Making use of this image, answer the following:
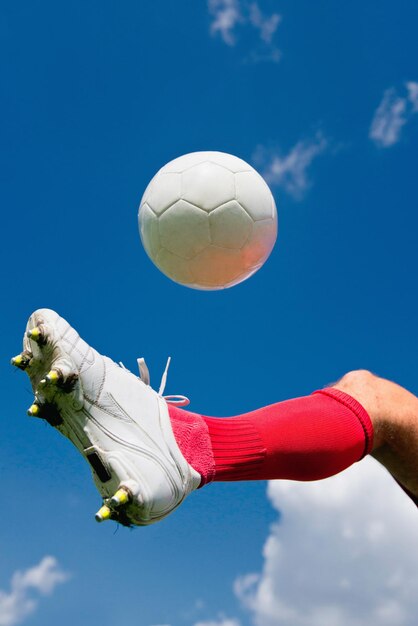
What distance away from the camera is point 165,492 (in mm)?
2994

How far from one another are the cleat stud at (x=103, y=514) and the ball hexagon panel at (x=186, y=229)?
7.36 feet

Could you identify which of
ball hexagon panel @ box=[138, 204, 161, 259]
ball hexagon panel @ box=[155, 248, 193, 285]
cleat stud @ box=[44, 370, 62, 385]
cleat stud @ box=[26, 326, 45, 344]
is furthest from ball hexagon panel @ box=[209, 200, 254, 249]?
cleat stud @ box=[44, 370, 62, 385]

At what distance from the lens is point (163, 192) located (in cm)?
490

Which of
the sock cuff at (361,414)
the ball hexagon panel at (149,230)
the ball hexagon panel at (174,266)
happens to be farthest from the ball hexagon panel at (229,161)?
the sock cuff at (361,414)

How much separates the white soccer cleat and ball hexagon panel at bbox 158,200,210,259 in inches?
66.3

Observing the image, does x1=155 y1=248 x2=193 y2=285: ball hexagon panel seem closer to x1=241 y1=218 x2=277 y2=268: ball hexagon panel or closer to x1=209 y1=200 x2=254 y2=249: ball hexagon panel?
x1=209 y1=200 x2=254 y2=249: ball hexagon panel

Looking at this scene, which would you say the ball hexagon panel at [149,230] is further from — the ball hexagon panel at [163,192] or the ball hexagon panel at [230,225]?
the ball hexagon panel at [230,225]

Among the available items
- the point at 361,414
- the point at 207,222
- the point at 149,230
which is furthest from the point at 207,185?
the point at 361,414

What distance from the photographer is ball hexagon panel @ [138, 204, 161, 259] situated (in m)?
4.89

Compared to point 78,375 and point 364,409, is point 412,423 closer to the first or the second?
point 364,409

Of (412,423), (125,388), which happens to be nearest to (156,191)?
(125,388)

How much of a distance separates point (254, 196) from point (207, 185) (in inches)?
14.9

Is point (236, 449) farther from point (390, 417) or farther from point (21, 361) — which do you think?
point (21, 361)

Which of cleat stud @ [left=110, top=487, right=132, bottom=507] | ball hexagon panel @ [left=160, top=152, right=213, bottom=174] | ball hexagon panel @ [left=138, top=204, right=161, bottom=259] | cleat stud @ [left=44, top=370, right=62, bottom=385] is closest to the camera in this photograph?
cleat stud @ [left=110, top=487, right=132, bottom=507]
